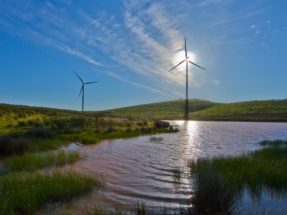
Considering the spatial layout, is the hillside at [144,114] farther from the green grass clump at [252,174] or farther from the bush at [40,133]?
the green grass clump at [252,174]

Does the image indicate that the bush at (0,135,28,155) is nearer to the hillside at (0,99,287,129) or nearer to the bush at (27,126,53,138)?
the bush at (27,126,53,138)

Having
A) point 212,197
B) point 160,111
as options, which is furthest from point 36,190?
point 160,111

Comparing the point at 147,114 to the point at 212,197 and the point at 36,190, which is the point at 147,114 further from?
the point at 212,197

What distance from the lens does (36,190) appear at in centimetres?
761

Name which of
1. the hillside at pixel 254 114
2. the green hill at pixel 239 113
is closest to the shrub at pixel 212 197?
the green hill at pixel 239 113

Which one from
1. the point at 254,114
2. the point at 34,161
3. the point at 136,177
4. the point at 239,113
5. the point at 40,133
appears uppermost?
the point at 239,113

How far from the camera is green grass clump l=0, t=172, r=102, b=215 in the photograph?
6719 millimetres

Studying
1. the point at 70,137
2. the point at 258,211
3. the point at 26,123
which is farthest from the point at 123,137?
the point at 258,211

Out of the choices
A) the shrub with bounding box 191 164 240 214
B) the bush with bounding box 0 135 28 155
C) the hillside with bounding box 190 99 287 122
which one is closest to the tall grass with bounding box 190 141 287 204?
the shrub with bounding box 191 164 240 214

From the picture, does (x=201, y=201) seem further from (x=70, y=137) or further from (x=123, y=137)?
(x=123, y=137)

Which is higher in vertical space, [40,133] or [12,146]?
[40,133]

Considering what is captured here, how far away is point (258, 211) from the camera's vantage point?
705 centimetres

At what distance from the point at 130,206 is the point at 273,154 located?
36.5 feet

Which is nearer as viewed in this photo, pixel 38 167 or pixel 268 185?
pixel 268 185
